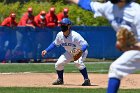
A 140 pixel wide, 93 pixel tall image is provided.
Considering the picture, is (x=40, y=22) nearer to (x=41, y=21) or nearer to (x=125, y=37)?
(x=41, y=21)

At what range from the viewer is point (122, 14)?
852 cm

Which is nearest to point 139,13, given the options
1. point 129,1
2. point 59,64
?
point 129,1

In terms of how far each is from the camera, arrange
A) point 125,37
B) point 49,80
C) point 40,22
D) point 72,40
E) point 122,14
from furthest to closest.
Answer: point 40,22, point 49,80, point 72,40, point 122,14, point 125,37

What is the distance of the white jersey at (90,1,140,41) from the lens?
8445 mm

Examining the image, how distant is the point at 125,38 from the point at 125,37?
2 centimetres

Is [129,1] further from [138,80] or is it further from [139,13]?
[138,80]

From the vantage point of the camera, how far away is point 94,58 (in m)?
23.7

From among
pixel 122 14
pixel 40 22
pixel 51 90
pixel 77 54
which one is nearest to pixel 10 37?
pixel 40 22

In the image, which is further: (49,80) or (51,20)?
(51,20)

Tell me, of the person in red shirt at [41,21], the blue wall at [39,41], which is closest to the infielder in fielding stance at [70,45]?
the blue wall at [39,41]

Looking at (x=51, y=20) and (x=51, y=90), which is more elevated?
(x=51, y=90)


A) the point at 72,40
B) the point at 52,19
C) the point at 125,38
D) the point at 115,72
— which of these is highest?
the point at 125,38

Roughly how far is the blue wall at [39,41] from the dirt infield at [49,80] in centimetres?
602

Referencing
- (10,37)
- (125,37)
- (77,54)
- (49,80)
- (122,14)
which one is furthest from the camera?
(10,37)
